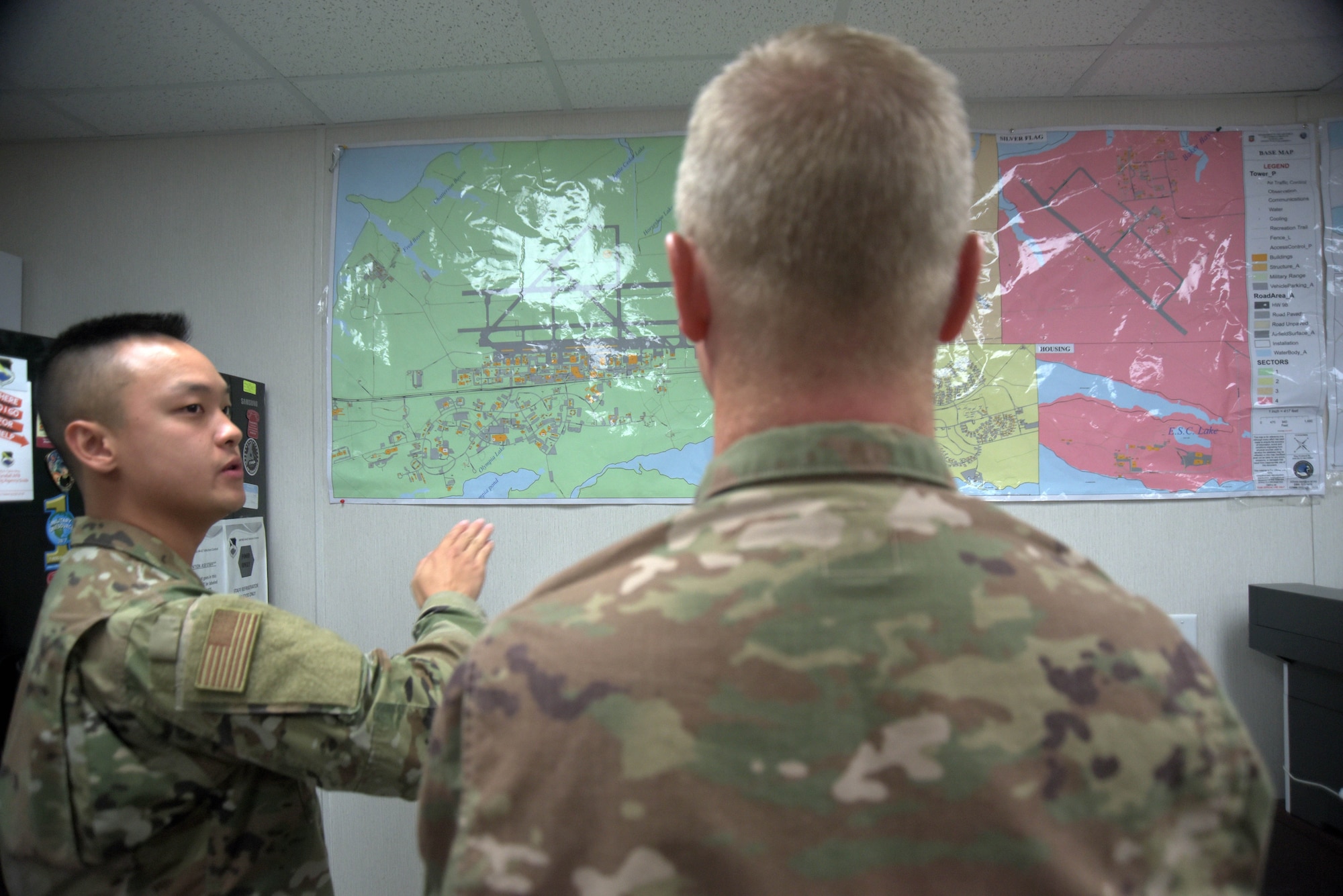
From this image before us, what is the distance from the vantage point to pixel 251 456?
1865 millimetres

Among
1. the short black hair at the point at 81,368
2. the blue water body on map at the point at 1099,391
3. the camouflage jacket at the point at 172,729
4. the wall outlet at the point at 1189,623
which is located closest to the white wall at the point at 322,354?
the wall outlet at the point at 1189,623

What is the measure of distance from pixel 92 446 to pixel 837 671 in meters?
1.15

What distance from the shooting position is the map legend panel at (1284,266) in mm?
1825

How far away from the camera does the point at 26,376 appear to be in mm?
1352

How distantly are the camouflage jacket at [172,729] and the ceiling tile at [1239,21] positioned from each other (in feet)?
6.73

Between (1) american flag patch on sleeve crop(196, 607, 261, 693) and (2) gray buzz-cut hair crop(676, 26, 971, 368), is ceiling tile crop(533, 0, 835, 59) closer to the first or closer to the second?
(2) gray buzz-cut hair crop(676, 26, 971, 368)

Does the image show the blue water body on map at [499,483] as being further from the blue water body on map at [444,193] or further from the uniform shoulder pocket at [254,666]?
the uniform shoulder pocket at [254,666]

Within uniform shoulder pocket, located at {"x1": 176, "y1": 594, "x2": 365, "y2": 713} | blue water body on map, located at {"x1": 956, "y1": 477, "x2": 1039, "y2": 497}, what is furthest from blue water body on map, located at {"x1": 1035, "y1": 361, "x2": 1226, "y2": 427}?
uniform shoulder pocket, located at {"x1": 176, "y1": 594, "x2": 365, "y2": 713}

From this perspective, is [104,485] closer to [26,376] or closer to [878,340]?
[26,376]

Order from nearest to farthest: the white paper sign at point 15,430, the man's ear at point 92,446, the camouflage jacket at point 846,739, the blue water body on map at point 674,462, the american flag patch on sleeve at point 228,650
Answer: the camouflage jacket at point 846,739 → the american flag patch on sleeve at point 228,650 → the man's ear at point 92,446 → the white paper sign at point 15,430 → the blue water body on map at point 674,462

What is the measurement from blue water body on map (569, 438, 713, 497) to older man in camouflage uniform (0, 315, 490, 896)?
95cm

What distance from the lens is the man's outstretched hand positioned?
1.09 meters

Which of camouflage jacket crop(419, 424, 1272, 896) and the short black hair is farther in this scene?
the short black hair

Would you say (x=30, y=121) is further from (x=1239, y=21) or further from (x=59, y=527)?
(x=1239, y=21)
